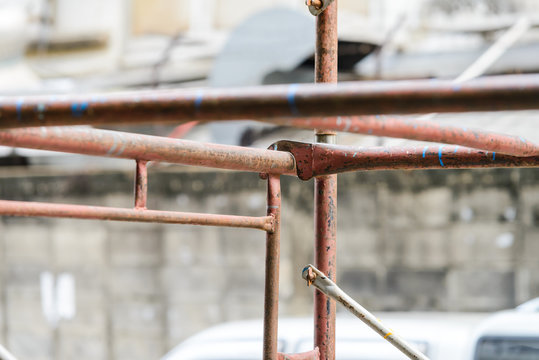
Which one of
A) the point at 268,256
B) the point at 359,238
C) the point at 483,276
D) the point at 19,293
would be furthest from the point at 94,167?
the point at 268,256

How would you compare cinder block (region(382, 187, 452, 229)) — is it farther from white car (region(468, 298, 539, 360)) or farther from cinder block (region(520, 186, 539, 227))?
white car (region(468, 298, 539, 360))

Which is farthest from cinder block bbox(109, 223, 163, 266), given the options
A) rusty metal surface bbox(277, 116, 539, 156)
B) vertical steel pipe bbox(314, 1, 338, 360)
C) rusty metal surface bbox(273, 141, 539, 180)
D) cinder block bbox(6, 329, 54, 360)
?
rusty metal surface bbox(277, 116, 539, 156)

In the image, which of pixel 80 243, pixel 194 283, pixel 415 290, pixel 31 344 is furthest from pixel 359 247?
pixel 31 344

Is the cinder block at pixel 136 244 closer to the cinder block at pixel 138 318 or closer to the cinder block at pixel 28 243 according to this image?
the cinder block at pixel 138 318

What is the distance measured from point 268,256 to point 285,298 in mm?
4104

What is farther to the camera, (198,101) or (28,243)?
(28,243)

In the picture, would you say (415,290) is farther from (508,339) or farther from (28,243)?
(28,243)

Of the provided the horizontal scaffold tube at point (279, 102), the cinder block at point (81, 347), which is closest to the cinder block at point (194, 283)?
the cinder block at point (81, 347)

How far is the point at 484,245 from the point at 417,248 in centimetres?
59

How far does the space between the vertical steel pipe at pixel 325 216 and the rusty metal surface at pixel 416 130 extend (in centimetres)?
56

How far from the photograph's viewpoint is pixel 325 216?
1767 millimetres

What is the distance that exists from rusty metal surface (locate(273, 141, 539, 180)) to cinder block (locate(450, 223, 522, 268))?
13.1 feet

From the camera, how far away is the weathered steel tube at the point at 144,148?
1149 mm

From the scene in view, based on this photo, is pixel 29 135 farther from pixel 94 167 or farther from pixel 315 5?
pixel 94 167
